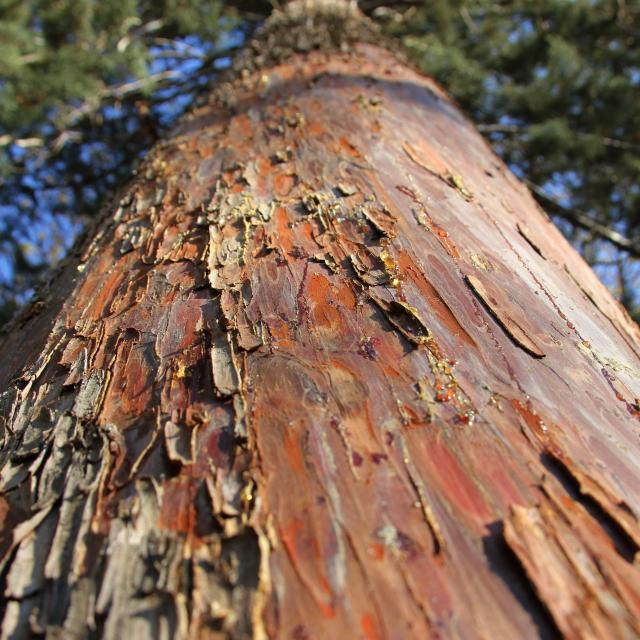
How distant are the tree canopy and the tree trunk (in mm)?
3042

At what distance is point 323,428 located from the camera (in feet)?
3.03

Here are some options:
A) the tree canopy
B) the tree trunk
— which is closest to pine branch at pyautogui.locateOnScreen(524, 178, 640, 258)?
the tree canopy

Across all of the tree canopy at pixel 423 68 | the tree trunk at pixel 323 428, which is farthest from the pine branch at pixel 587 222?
the tree trunk at pixel 323 428

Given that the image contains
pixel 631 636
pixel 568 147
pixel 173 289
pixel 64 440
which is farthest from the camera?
pixel 568 147

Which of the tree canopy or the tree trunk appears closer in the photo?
the tree trunk

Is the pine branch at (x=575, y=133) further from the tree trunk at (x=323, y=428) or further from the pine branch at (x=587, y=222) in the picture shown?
the tree trunk at (x=323, y=428)

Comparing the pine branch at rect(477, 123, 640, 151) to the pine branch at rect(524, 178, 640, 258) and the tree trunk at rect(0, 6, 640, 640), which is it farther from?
the tree trunk at rect(0, 6, 640, 640)

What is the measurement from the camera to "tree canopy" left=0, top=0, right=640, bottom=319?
440 centimetres

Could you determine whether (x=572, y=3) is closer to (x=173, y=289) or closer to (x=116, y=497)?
(x=173, y=289)

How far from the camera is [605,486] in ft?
2.84

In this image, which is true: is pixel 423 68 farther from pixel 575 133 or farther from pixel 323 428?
pixel 323 428

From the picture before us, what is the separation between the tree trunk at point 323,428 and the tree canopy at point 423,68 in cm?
304

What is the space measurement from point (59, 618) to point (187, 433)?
0.30 meters

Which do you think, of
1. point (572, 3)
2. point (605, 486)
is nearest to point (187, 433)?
point (605, 486)
